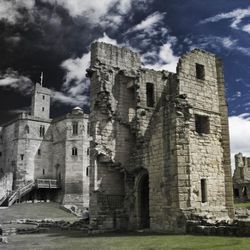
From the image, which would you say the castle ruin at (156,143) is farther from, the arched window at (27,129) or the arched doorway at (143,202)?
the arched window at (27,129)

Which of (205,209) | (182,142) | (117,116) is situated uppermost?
(117,116)

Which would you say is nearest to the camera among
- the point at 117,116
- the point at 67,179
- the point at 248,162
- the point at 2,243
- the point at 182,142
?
the point at 2,243

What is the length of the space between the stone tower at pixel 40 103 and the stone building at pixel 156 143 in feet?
134

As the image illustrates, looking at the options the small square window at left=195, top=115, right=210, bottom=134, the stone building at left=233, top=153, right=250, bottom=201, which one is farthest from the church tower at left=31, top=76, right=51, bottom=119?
the small square window at left=195, top=115, right=210, bottom=134

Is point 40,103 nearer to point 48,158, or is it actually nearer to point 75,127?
point 48,158

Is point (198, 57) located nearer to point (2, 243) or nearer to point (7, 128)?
point (2, 243)

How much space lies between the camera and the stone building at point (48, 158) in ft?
170

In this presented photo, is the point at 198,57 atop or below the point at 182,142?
atop

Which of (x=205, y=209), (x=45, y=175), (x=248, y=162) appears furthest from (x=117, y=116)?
(x=248, y=162)

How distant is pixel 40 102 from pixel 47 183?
16.0 metres

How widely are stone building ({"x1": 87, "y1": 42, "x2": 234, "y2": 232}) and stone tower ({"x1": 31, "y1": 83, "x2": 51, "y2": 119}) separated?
4070 centimetres

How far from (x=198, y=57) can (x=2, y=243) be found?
12.8m

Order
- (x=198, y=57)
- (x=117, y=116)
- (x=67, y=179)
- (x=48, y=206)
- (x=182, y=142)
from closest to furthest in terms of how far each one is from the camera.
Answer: (x=182, y=142) → (x=198, y=57) → (x=117, y=116) → (x=48, y=206) → (x=67, y=179)

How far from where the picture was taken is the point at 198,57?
2005cm
